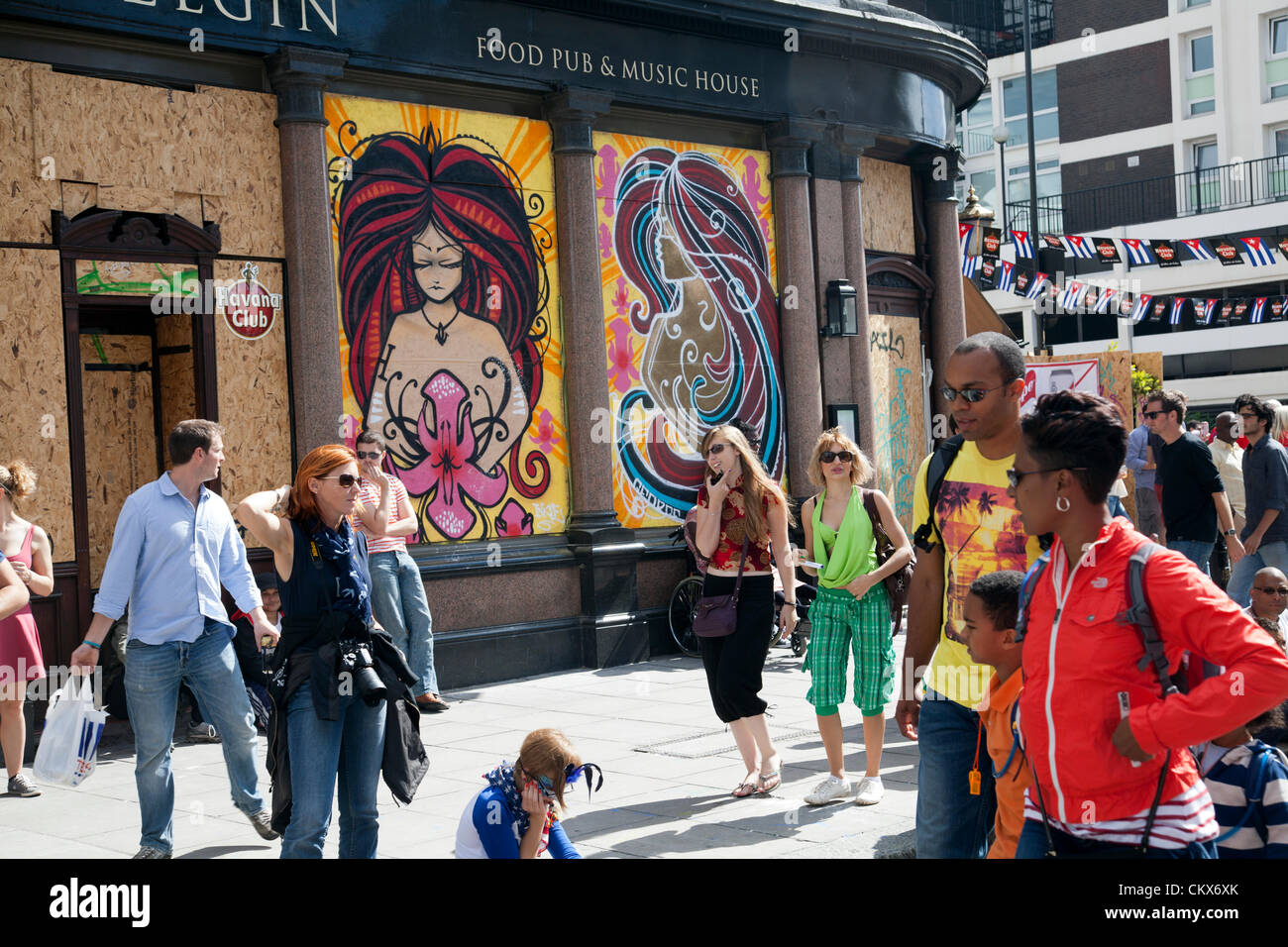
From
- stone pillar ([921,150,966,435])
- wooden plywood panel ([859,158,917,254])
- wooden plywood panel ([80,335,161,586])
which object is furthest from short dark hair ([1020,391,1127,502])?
stone pillar ([921,150,966,435])

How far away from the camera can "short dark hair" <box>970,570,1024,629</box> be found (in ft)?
13.1

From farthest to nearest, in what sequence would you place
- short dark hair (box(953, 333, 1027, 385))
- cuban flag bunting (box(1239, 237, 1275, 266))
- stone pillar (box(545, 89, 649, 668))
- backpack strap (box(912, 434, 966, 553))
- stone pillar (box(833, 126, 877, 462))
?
cuban flag bunting (box(1239, 237, 1275, 266))
stone pillar (box(833, 126, 877, 462))
stone pillar (box(545, 89, 649, 668))
backpack strap (box(912, 434, 966, 553))
short dark hair (box(953, 333, 1027, 385))

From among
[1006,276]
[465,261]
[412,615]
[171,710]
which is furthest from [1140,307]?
[171,710]

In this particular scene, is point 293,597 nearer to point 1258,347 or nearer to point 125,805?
point 125,805

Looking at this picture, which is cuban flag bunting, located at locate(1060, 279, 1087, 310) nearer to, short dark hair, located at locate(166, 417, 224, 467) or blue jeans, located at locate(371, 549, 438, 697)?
blue jeans, located at locate(371, 549, 438, 697)

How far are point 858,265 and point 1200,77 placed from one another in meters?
33.2

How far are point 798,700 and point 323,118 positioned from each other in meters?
5.43

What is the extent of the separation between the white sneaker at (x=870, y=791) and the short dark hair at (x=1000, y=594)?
3.07m

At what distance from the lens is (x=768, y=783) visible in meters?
7.19

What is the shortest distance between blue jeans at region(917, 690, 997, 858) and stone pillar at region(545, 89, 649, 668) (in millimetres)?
7566

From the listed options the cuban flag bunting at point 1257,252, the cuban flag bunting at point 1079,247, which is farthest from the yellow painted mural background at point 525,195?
the cuban flag bunting at point 1257,252

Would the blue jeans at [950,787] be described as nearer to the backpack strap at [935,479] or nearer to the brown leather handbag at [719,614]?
the backpack strap at [935,479]

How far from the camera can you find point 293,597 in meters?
4.98

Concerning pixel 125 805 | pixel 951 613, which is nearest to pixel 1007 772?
pixel 951 613
